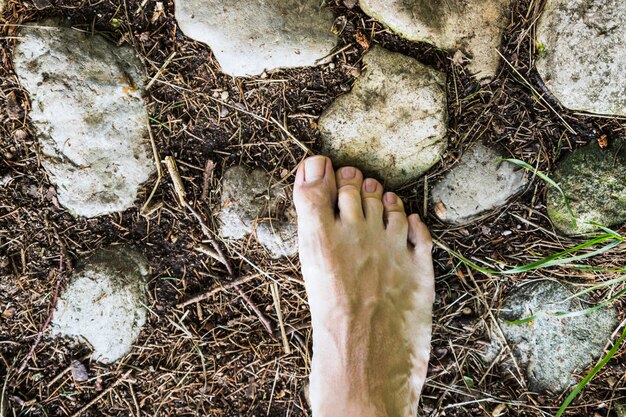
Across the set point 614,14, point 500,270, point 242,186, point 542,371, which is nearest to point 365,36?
point 242,186

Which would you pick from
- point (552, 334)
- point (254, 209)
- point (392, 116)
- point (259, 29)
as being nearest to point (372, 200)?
point (392, 116)

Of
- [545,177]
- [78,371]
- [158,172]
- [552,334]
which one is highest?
[545,177]

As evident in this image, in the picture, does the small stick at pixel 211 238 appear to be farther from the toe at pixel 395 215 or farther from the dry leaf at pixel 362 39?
the dry leaf at pixel 362 39

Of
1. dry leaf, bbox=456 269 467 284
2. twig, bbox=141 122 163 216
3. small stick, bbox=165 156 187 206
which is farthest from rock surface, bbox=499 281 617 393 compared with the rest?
twig, bbox=141 122 163 216

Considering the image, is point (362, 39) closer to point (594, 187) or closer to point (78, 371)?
point (594, 187)

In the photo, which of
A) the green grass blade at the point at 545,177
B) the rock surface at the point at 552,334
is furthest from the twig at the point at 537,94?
the rock surface at the point at 552,334
